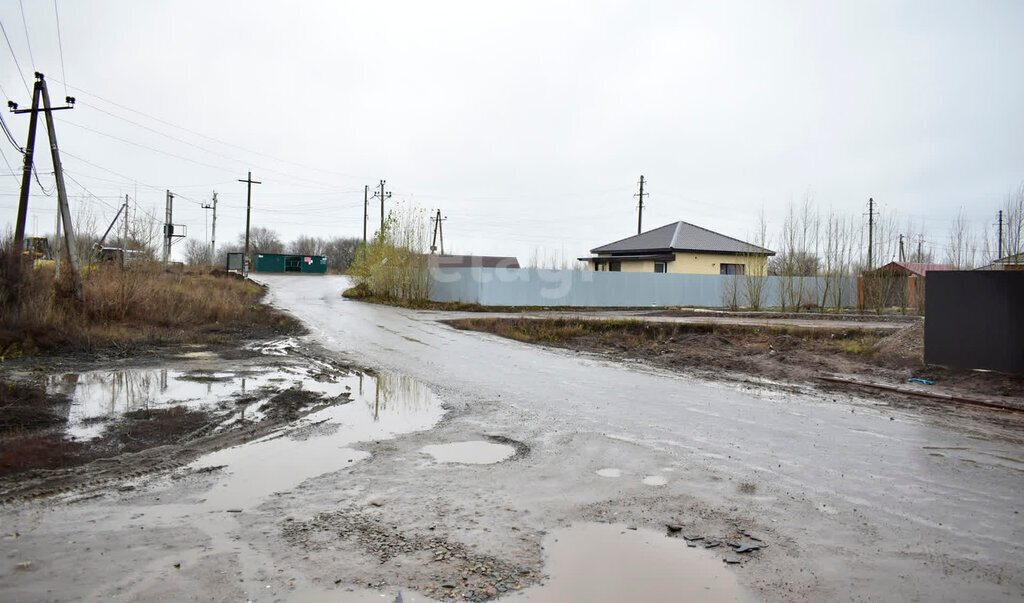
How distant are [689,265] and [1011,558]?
4054 centimetres

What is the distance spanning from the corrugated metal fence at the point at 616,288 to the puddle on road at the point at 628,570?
29.4 meters

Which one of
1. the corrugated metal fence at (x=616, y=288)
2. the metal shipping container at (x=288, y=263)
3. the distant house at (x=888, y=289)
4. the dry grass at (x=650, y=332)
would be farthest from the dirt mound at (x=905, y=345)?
the metal shipping container at (x=288, y=263)

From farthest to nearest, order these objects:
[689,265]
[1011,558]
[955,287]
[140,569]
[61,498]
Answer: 1. [689,265]
2. [955,287]
3. [61,498]
4. [1011,558]
5. [140,569]

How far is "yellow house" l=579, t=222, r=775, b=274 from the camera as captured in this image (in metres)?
43.3

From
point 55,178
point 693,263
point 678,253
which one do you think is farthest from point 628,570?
point 693,263

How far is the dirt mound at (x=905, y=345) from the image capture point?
13.7 m

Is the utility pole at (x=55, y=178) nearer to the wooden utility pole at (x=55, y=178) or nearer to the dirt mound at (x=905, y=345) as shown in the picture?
the wooden utility pole at (x=55, y=178)

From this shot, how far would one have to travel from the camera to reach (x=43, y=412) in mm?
7668

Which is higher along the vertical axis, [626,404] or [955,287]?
[955,287]

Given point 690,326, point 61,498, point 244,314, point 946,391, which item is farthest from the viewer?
point 244,314

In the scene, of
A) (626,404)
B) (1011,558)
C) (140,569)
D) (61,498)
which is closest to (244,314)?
(626,404)

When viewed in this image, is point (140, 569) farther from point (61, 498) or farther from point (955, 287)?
point (955, 287)

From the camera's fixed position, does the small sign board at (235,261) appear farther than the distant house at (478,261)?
No

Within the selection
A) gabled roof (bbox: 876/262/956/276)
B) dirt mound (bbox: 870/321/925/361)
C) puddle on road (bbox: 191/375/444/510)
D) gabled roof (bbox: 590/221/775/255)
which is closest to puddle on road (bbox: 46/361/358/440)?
puddle on road (bbox: 191/375/444/510)
